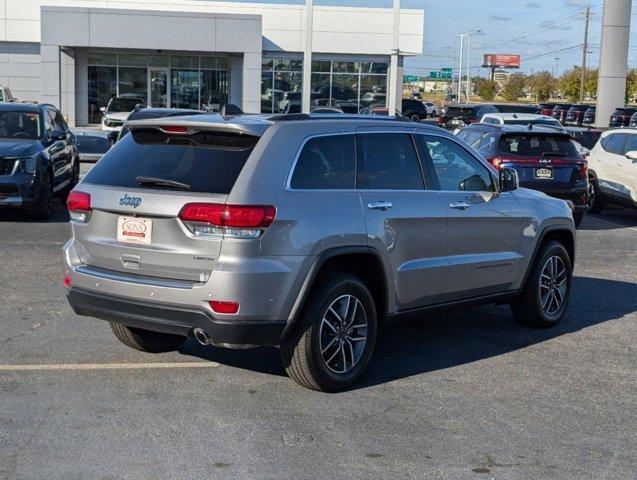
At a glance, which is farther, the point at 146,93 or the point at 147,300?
the point at 146,93

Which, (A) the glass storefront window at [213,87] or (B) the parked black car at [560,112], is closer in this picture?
(A) the glass storefront window at [213,87]

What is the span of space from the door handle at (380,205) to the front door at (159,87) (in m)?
38.9

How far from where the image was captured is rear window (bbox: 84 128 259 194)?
611 cm

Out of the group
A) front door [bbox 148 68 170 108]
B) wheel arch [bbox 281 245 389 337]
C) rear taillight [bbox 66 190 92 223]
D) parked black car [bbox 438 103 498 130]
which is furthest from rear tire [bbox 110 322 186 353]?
front door [bbox 148 68 170 108]

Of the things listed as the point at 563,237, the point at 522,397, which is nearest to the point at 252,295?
the point at 522,397

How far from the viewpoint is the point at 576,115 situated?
5997cm

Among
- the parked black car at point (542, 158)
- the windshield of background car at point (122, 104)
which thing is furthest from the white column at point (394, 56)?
the parked black car at point (542, 158)

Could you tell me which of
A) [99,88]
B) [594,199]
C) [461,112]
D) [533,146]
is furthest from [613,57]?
[533,146]

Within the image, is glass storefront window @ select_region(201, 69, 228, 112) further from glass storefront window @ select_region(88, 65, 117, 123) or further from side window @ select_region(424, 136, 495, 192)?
side window @ select_region(424, 136, 495, 192)

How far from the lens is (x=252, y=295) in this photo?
5895mm

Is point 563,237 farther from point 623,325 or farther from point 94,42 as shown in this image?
point 94,42

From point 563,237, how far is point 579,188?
6.49 metres

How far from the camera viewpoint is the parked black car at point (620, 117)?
43.8 meters

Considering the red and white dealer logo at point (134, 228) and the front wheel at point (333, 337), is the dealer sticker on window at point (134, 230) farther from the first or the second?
the front wheel at point (333, 337)
